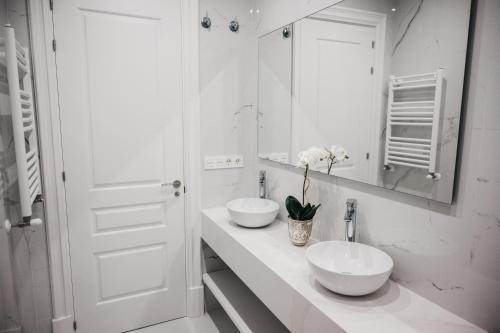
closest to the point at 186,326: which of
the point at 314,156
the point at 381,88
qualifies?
the point at 314,156

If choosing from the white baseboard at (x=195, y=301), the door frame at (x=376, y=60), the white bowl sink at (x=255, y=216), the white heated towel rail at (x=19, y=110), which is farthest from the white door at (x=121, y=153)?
the door frame at (x=376, y=60)

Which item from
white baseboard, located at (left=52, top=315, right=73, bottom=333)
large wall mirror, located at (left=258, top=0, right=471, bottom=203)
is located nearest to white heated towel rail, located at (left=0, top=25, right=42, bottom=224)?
white baseboard, located at (left=52, top=315, right=73, bottom=333)

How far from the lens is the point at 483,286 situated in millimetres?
1206

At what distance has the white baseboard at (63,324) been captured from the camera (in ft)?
7.52

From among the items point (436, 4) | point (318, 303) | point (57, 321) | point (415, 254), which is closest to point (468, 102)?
point (436, 4)

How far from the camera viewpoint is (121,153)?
2336mm

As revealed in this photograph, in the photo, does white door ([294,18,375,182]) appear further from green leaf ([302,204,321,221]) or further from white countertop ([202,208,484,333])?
white countertop ([202,208,484,333])

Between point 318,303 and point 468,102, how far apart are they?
93 centimetres

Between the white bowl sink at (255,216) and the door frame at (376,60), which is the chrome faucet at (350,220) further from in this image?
the white bowl sink at (255,216)

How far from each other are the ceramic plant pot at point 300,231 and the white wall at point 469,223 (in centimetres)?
41

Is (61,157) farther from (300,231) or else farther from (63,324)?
(300,231)

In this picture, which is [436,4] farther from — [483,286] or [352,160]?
[483,286]

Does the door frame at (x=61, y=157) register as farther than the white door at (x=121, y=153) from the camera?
No

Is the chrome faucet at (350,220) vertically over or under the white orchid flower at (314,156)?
under
